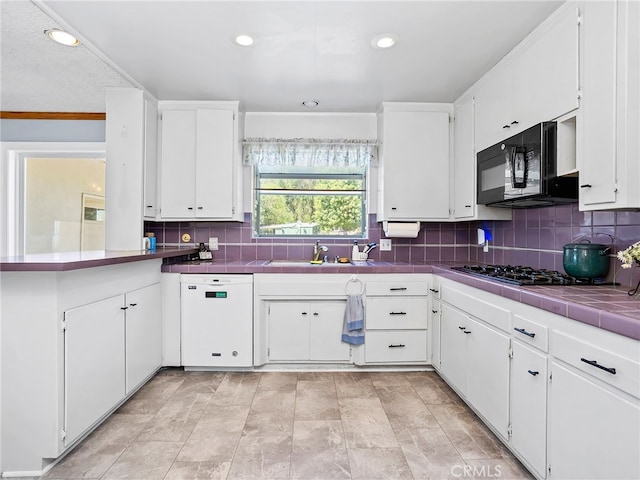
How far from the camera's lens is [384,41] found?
2156 mm

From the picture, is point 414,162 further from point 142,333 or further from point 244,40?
point 142,333

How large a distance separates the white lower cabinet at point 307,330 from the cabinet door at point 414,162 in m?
1.09

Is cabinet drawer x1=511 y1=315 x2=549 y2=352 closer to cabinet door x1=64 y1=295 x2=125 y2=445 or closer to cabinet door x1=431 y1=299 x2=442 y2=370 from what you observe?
cabinet door x1=431 y1=299 x2=442 y2=370

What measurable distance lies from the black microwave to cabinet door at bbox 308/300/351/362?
153 centimetres

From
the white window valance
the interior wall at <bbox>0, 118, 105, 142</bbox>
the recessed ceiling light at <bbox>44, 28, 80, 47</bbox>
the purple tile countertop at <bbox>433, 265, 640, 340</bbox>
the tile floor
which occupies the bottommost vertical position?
the tile floor

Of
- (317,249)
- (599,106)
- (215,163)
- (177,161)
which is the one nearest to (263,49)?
(215,163)

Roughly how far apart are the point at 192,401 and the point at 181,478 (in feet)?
2.56

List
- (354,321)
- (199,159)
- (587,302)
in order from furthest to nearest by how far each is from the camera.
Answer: (199,159) < (354,321) < (587,302)

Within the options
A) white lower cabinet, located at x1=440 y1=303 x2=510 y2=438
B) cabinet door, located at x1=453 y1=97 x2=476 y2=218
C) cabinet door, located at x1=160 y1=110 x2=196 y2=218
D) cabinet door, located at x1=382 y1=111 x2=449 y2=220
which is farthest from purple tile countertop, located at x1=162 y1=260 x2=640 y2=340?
cabinet door, located at x1=160 y1=110 x2=196 y2=218

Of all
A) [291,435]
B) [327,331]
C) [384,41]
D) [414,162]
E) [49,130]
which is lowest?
[291,435]

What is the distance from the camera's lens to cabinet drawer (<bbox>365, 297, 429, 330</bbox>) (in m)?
2.87

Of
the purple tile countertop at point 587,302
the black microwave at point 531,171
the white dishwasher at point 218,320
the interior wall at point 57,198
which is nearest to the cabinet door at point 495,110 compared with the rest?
the black microwave at point 531,171

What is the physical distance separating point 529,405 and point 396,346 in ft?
4.36

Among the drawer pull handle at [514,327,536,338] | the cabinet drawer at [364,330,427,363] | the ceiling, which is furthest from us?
the cabinet drawer at [364,330,427,363]
